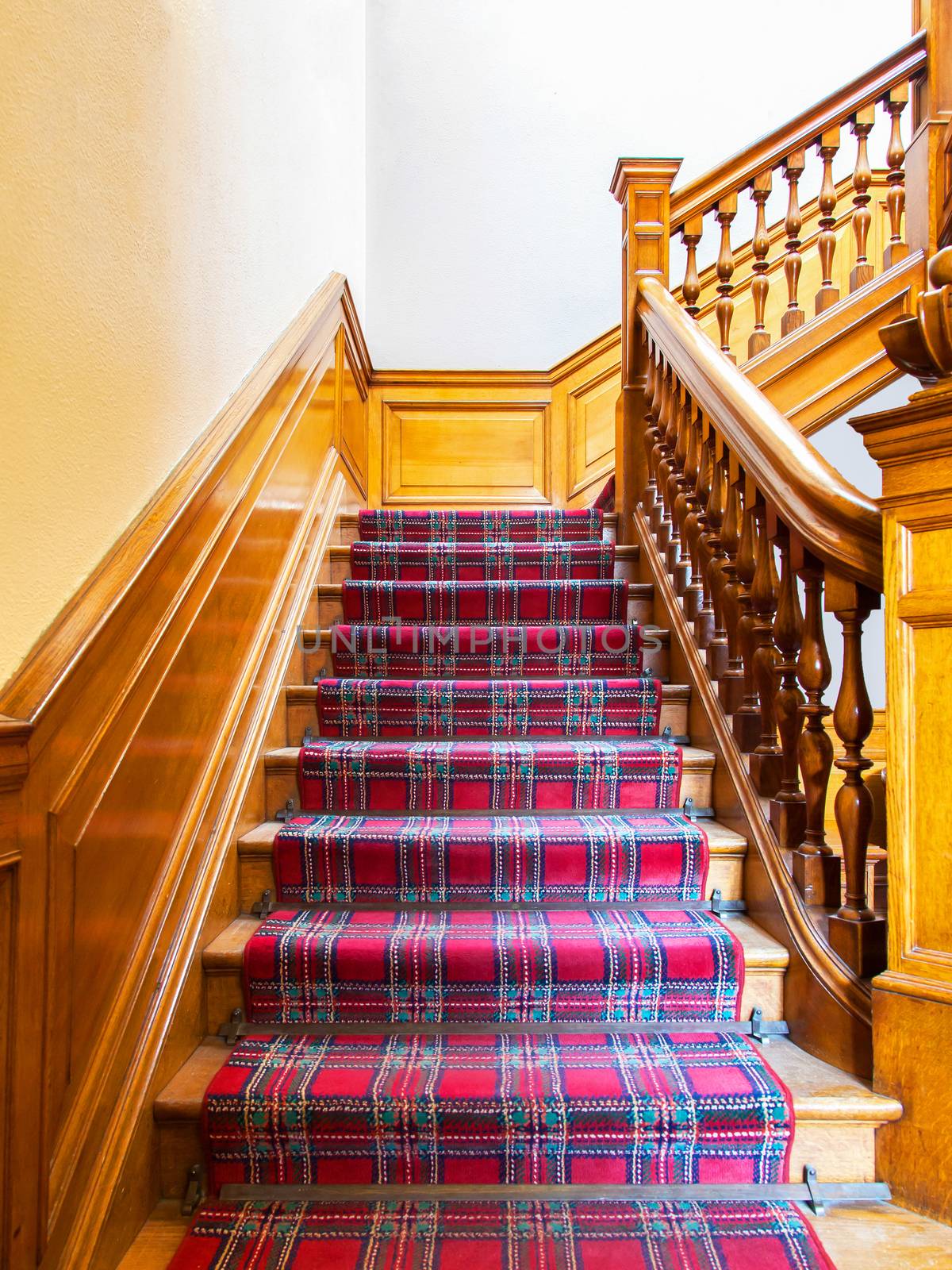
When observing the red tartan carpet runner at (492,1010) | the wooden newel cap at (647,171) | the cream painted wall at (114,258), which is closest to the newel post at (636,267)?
the wooden newel cap at (647,171)

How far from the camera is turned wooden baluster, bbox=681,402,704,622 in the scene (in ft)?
6.30

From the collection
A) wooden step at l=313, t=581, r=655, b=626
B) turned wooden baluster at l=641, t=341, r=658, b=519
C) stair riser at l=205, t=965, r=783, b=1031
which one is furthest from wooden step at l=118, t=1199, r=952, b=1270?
turned wooden baluster at l=641, t=341, r=658, b=519

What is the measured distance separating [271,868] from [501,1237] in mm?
706

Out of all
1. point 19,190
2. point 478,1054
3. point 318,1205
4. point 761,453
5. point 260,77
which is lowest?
point 318,1205

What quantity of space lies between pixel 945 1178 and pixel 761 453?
1.07 metres

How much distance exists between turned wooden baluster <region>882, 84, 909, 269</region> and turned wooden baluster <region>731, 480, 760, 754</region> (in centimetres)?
165

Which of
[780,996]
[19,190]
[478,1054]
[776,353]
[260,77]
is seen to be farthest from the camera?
[776,353]

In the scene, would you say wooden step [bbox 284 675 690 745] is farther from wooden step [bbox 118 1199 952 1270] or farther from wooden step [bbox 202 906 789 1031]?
wooden step [bbox 118 1199 952 1270]

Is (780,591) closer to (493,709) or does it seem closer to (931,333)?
(931,333)

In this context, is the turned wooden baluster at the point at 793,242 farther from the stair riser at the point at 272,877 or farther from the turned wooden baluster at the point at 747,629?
the stair riser at the point at 272,877

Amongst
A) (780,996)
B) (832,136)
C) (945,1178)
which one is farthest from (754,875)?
(832,136)

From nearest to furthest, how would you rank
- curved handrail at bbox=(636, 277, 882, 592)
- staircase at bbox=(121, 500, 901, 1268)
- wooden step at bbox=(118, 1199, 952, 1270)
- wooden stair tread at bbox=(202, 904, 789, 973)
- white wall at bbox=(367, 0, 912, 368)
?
wooden step at bbox=(118, 1199, 952, 1270), staircase at bbox=(121, 500, 901, 1268), curved handrail at bbox=(636, 277, 882, 592), wooden stair tread at bbox=(202, 904, 789, 973), white wall at bbox=(367, 0, 912, 368)

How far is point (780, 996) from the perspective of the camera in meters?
1.34

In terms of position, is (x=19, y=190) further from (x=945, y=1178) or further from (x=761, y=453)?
(x=945, y=1178)
